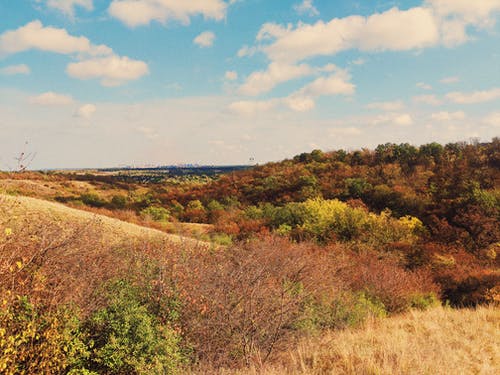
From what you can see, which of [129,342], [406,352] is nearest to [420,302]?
[406,352]

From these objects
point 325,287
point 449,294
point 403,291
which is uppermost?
Answer: point 325,287

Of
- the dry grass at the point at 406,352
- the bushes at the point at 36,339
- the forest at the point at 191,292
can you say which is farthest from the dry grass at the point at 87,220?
the bushes at the point at 36,339

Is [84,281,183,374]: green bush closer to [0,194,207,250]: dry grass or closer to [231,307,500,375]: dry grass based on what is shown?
[231,307,500,375]: dry grass

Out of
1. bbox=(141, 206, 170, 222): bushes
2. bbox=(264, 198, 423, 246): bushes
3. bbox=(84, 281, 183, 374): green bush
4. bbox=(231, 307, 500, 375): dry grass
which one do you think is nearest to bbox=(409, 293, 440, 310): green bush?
bbox=(231, 307, 500, 375): dry grass

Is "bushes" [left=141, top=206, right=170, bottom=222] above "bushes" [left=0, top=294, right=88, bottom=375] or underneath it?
underneath

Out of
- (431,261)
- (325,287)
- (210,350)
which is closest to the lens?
(210,350)

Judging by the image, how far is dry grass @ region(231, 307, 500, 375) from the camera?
5.01m

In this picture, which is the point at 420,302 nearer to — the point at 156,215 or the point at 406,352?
the point at 406,352

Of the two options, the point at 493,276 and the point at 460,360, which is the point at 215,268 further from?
the point at 493,276

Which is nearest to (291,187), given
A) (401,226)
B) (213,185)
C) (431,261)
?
(213,185)

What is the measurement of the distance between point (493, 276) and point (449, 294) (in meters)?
2.13

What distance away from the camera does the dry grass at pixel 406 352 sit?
16.4 ft

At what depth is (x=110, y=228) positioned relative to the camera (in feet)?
48.3

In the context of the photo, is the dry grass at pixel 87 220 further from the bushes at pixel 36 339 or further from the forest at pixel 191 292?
the bushes at pixel 36 339
